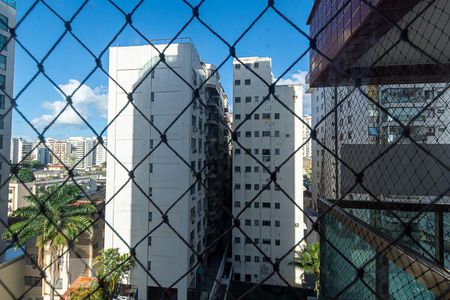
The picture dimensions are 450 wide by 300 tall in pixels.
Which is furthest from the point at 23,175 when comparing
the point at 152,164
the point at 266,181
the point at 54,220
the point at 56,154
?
the point at 266,181

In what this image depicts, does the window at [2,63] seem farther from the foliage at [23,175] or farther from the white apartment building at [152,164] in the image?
the foliage at [23,175]

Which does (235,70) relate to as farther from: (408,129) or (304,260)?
(408,129)

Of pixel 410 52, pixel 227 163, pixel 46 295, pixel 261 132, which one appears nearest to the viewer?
pixel 410 52

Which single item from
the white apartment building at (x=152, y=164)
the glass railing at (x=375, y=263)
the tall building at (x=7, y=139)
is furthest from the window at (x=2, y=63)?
the glass railing at (x=375, y=263)

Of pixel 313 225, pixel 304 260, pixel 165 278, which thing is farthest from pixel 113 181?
pixel 313 225

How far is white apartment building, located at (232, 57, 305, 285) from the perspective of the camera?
8.80m

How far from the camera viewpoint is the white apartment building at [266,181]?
28.9 feet

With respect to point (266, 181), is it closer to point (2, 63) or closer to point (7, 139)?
point (7, 139)

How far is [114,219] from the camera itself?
6395mm

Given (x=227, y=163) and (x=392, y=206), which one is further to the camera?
(x=227, y=163)

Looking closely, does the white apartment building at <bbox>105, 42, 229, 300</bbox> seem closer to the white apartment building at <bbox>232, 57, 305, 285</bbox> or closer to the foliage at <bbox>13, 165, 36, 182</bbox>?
the white apartment building at <bbox>232, 57, 305, 285</bbox>

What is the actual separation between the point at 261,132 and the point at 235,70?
261 centimetres

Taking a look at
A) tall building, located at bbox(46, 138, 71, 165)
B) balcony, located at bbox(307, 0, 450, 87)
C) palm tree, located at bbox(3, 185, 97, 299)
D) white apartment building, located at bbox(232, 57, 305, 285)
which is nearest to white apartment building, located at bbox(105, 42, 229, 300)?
palm tree, located at bbox(3, 185, 97, 299)

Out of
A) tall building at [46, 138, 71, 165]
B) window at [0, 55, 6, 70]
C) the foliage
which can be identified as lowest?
the foliage
